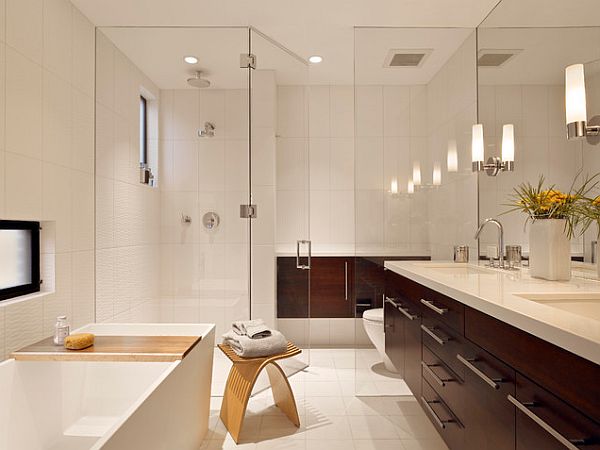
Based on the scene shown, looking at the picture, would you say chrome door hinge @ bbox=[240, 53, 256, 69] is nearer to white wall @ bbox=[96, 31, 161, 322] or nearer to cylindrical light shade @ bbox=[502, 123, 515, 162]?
white wall @ bbox=[96, 31, 161, 322]

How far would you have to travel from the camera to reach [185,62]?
2812 millimetres

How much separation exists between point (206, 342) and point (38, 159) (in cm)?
134

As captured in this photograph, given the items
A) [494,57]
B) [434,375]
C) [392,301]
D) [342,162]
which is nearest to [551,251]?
[434,375]

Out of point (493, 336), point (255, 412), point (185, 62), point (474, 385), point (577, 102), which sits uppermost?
point (185, 62)

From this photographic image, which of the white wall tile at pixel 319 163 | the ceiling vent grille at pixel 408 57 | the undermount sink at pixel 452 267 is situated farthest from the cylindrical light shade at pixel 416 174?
the white wall tile at pixel 319 163

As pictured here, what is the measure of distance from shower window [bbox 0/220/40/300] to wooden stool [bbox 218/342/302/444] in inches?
44.0

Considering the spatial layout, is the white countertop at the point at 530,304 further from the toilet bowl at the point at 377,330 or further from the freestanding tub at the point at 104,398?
the freestanding tub at the point at 104,398

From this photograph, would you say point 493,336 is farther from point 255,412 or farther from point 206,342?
point 255,412

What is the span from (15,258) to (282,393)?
1.66 meters

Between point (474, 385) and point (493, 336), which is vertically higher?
point (493, 336)

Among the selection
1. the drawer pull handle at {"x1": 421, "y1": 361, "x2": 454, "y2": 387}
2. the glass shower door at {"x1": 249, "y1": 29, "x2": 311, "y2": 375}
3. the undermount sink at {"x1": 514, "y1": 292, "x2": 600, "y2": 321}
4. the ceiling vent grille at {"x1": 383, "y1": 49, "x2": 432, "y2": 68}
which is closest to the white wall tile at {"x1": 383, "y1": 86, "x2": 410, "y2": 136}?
the ceiling vent grille at {"x1": 383, "y1": 49, "x2": 432, "y2": 68}

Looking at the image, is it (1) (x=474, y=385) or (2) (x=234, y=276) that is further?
(2) (x=234, y=276)

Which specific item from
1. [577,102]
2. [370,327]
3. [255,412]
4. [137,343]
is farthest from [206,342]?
[577,102]

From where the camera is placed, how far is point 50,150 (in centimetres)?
238
